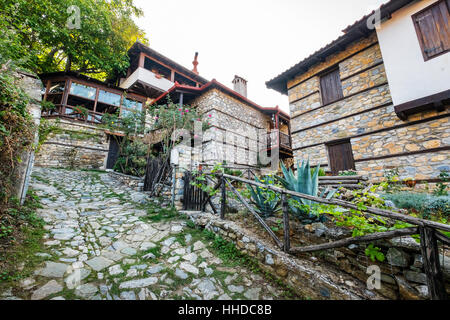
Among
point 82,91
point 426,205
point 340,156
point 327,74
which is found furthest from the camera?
point 82,91

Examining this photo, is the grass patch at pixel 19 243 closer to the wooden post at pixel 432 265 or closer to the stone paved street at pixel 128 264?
the stone paved street at pixel 128 264

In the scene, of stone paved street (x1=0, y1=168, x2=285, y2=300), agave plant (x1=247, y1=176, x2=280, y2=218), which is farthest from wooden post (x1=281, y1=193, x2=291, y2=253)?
agave plant (x1=247, y1=176, x2=280, y2=218)

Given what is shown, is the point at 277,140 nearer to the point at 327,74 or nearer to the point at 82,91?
the point at 327,74

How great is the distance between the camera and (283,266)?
1985 mm

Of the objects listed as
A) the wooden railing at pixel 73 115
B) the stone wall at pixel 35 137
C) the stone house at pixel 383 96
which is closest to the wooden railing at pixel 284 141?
the stone house at pixel 383 96

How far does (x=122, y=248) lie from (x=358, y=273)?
9.69 ft

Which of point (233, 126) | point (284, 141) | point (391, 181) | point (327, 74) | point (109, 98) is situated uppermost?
point (109, 98)

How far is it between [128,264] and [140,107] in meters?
12.6

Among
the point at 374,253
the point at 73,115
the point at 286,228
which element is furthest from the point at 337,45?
the point at 73,115

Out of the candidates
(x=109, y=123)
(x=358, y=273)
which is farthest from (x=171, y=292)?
(x=109, y=123)

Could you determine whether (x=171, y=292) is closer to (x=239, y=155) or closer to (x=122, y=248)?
(x=122, y=248)

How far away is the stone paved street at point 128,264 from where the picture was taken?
179cm

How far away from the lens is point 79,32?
10891 mm
